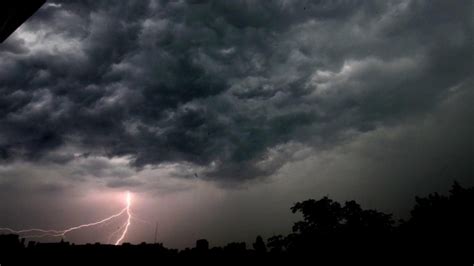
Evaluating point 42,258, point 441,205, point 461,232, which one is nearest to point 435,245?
point 461,232

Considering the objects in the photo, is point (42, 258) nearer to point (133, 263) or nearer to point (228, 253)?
point (133, 263)

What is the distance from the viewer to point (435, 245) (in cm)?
1383

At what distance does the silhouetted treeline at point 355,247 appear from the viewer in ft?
45.6

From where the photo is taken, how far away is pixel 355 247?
1631 centimetres

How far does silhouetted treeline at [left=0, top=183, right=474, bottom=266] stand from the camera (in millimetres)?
13906

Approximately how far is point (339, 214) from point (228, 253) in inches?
427

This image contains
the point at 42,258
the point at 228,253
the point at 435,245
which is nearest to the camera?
the point at 435,245

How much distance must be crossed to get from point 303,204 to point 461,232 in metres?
10.9

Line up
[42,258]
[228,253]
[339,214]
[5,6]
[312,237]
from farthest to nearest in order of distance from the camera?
[339,214] < [312,237] < [228,253] < [42,258] < [5,6]

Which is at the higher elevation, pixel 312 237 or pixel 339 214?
pixel 339 214

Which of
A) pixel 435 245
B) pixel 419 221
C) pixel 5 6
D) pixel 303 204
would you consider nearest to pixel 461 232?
pixel 435 245

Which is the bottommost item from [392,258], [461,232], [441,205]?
[392,258]

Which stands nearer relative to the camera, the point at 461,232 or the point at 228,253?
the point at 461,232

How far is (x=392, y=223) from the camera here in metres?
20.6
